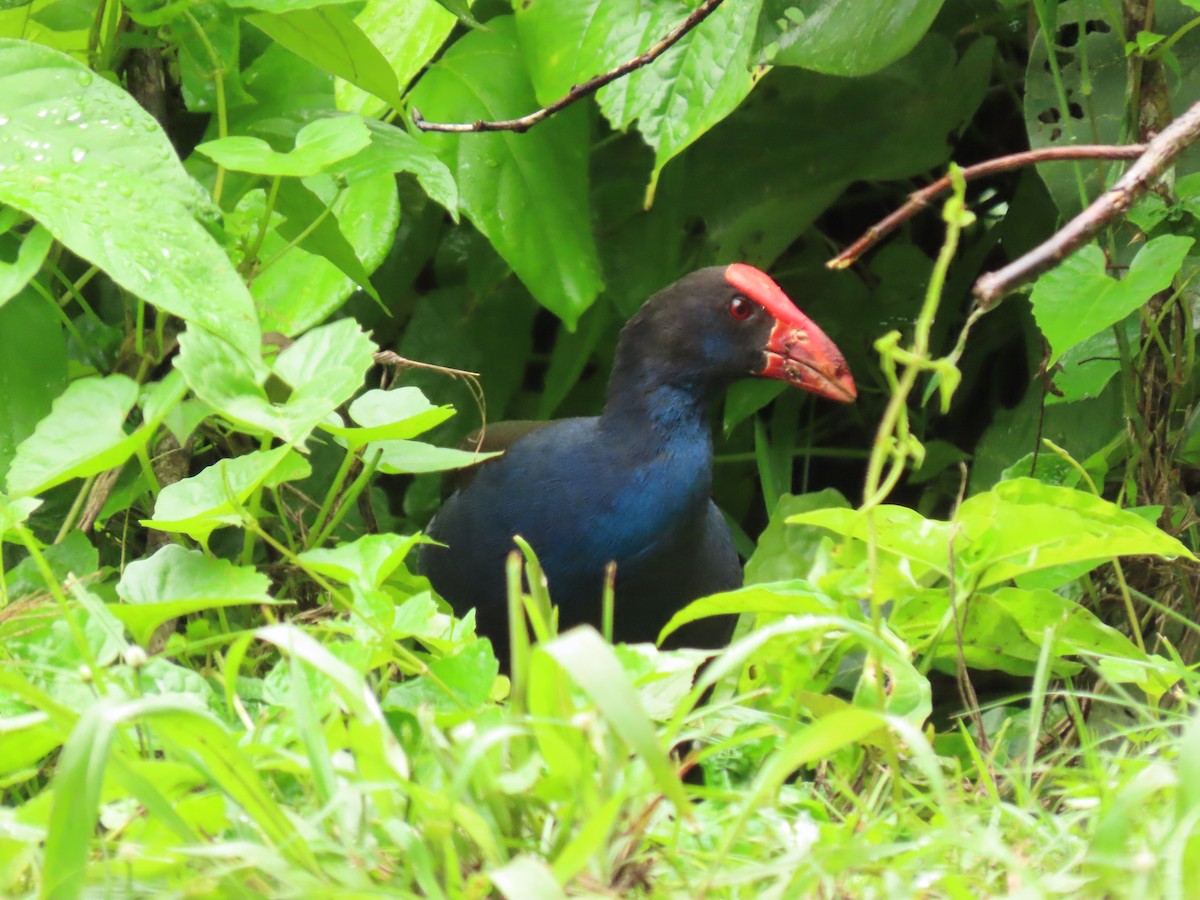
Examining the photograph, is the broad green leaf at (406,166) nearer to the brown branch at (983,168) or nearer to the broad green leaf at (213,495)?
the broad green leaf at (213,495)

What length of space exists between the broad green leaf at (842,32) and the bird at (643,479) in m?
0.32

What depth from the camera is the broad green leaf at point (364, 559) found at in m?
1.27

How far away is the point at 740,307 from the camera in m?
2.13

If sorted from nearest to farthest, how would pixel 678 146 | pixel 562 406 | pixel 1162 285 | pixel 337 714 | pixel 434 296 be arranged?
pixel 337 714 → pixel 1162 285 → pixel 678 146 → pixel 434 296 → pixel 562 406

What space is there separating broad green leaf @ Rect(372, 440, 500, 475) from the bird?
1.71 ft

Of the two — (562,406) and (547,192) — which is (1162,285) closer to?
(547,192)

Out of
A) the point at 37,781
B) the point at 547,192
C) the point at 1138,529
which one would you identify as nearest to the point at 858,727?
the point at 1138,529

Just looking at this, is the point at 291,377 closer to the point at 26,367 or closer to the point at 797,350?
the point at 26,367

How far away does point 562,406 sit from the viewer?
2.96 metres

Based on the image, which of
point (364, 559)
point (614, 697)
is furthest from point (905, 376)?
point (364, 559)

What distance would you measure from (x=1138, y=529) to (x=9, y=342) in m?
1.20

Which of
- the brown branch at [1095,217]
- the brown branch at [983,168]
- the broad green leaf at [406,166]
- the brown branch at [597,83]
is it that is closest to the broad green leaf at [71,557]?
the broad green leaf at [406,166]

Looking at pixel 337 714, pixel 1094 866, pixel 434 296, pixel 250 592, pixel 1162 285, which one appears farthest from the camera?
pixel 434 296

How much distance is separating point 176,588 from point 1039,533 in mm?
727
